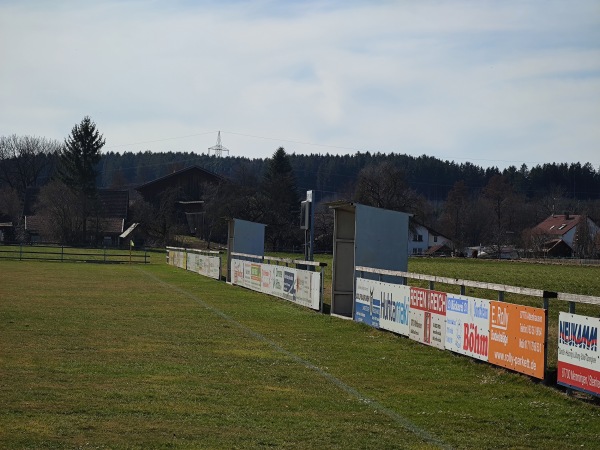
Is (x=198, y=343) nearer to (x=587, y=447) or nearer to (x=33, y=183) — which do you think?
(x=587, y=447)

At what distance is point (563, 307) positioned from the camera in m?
23.3

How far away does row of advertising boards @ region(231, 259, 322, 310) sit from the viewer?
74.0 feet

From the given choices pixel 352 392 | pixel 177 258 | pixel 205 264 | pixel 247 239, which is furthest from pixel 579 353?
pixel 177 258

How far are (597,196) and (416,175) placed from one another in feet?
112

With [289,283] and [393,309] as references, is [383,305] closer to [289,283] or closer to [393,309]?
[393,309]

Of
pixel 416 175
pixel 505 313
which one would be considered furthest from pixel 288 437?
pixel 416 175

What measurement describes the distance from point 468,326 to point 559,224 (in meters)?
124

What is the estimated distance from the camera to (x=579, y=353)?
977cm

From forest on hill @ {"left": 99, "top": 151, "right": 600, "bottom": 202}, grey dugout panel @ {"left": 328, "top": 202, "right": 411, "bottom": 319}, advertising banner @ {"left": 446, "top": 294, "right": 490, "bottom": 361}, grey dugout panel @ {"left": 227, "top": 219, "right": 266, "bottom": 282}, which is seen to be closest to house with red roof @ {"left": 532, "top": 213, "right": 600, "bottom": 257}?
forest on hill @ {"left": 99, "top": 151, "right": 600, "bottom": 202}

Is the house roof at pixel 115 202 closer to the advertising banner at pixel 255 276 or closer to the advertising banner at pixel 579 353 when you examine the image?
the advertising banner at pixel 255 276

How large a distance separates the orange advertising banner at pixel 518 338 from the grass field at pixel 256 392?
0.22 m

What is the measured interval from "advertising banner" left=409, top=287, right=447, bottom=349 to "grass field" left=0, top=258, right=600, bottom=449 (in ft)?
0.97

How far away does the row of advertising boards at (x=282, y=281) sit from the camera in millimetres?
22570

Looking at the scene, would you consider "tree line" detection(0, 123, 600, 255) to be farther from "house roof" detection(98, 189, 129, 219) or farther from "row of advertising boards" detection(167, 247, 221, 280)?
"row of advertising boards" detection(167, 247, 221, 280)
